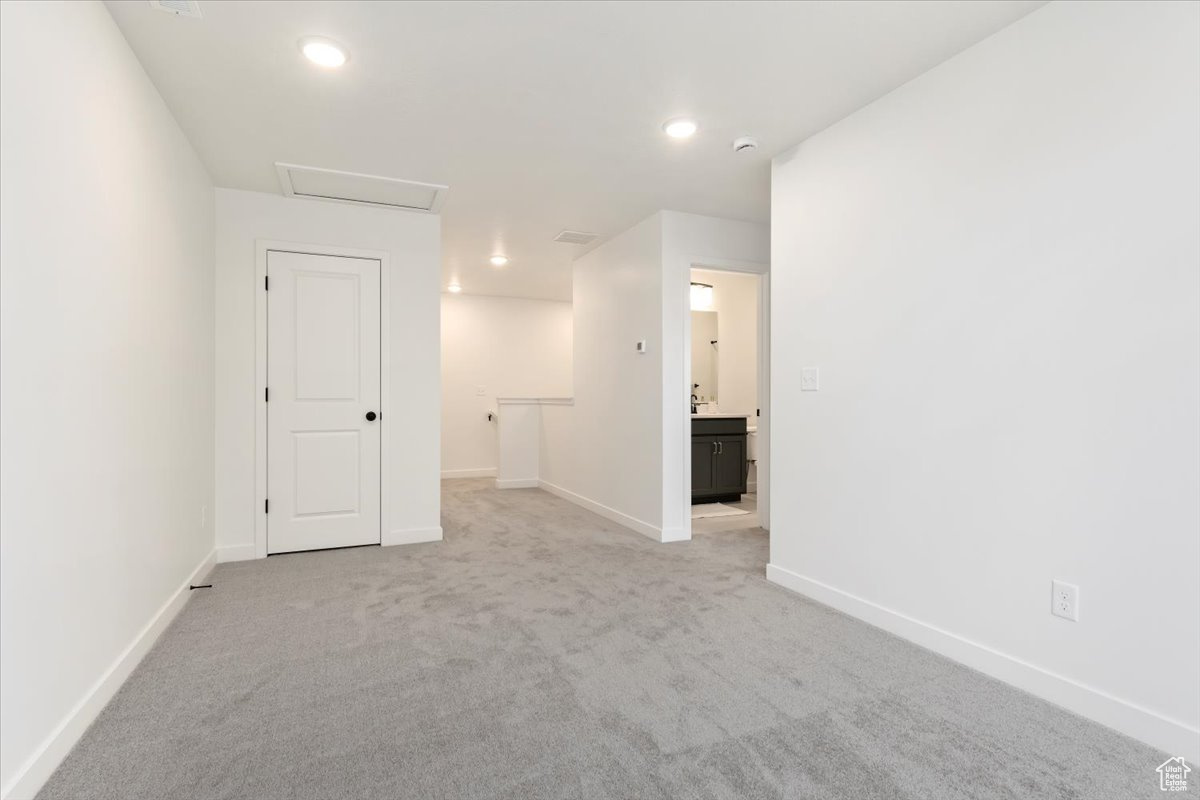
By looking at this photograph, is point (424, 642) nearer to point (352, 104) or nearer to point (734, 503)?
point (352, 104)

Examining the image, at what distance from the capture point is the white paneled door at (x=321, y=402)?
13.0ft

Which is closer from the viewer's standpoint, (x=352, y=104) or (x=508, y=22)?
(x=508, y=22)

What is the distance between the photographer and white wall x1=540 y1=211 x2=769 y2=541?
4301 mm

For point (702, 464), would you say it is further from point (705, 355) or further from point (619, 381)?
point (705, 355)

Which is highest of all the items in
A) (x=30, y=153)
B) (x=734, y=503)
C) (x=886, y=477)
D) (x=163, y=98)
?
(x=163, y=98)

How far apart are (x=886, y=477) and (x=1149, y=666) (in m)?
1.06

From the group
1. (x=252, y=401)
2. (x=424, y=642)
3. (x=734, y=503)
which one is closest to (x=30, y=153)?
(x=424, y=642)

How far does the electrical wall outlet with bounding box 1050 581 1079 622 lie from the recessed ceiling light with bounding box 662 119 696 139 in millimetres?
2494

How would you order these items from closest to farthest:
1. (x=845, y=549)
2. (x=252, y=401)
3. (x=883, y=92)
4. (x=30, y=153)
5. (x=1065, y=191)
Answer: (x=30, y=153) < (x=1065, y=191) < (x=883, y=92) < (x=845, y=549) < (x=252, y=401)

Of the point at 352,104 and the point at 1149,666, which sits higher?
the point at 352,104

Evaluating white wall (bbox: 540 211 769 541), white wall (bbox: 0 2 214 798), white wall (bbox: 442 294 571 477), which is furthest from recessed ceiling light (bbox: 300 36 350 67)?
white wall (bbox: 442 294 571 477)

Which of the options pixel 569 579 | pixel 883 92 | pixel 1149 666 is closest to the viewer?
pixel 1149 666

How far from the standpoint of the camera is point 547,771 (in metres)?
1.63

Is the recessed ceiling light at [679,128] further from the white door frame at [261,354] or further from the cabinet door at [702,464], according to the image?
the cabinet door at [702,464]
